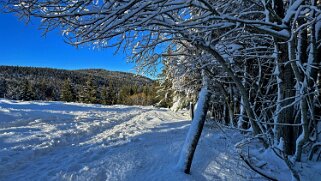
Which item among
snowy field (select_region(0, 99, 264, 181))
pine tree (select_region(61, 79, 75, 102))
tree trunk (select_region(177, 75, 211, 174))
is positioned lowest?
snowy field (select_region(0, 99, 264, 181))

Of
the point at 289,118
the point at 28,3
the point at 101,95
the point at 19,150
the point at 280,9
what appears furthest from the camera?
the point at 101,95

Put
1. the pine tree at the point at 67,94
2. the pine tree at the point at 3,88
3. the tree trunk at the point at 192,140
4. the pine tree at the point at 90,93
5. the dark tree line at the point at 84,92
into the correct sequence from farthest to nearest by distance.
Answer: the pine tree at the point at 3,88 → the pine tree at the point at 67,94 → the dark tree line at the point at 84,92 → the pine tree at the point at 90,93 → the tree trunk at the point at 192,140

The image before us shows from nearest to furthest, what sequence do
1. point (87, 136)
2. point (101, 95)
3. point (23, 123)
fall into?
1. point (87, 136)
2. point (23, 123)
3. point (101, 95)

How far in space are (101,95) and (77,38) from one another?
156 feet

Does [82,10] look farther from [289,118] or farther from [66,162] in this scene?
[66,162]

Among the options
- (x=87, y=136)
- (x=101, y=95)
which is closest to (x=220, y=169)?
(x=87, y=136)

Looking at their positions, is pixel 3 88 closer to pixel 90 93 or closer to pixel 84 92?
pixel 84 92

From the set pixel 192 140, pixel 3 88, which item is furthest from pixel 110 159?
pixel 3 88

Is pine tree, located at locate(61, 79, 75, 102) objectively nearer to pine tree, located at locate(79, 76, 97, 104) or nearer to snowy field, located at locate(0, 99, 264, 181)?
pine tree, located at locate(79, 76, 97, 104)

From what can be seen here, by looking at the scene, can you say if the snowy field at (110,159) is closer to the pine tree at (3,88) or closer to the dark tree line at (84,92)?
the dark tree line at (84,92)

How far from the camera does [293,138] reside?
3.98m

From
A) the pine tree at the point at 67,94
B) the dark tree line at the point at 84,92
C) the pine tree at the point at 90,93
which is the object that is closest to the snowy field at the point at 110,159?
the dark tree line at the point at 84,92

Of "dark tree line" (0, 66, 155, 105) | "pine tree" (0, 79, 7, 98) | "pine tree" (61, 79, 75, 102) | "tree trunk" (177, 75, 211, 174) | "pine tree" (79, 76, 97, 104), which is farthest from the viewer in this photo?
"pine tree" (0, 79, 7, 98)

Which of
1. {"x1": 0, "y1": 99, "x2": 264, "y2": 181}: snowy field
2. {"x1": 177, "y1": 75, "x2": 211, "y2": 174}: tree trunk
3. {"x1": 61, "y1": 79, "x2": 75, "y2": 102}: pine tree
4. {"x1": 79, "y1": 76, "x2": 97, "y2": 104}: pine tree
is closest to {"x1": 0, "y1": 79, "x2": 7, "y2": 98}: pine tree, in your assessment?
{"x1": 61, "y1": 79, "x2": 75, "y2": 102}: pine tree
